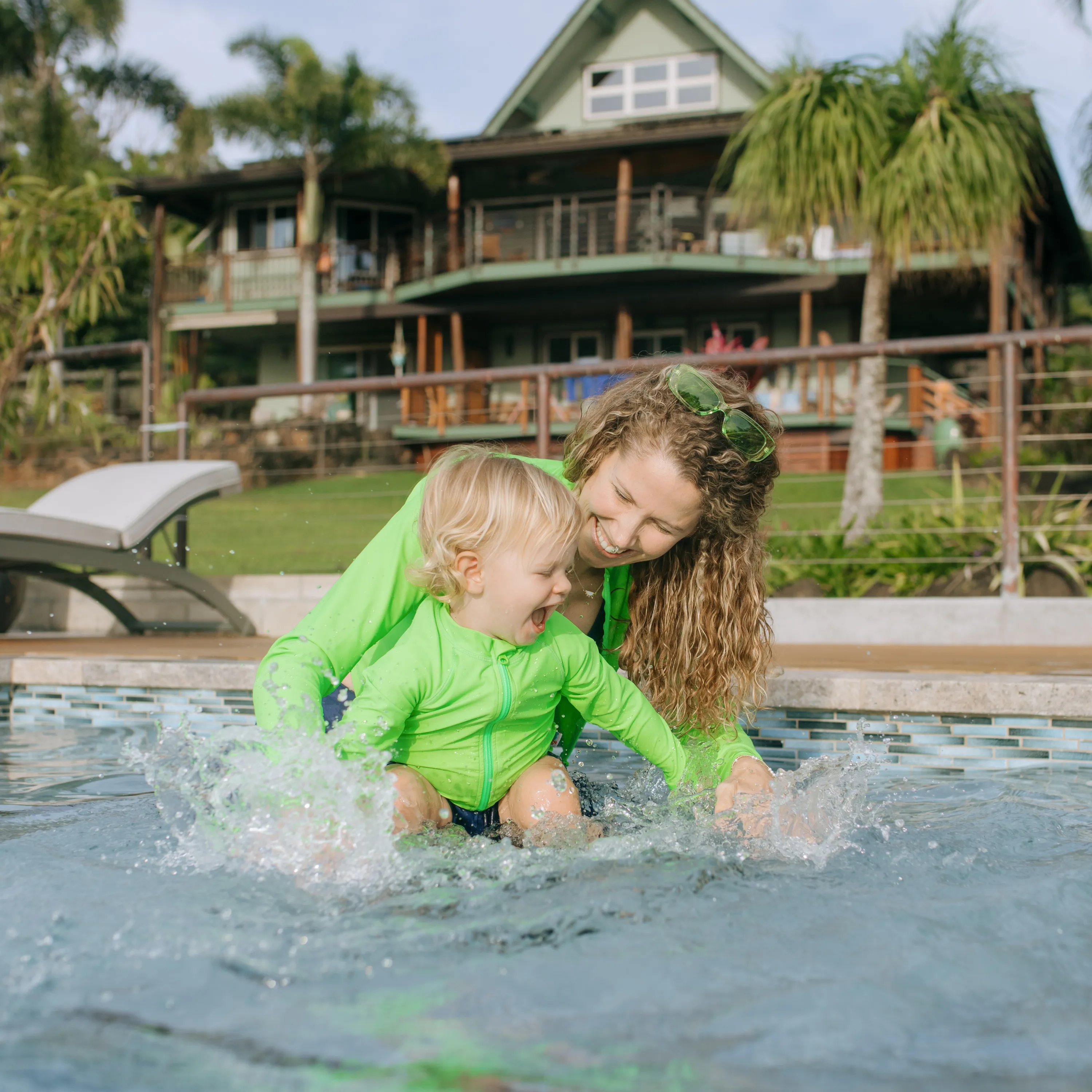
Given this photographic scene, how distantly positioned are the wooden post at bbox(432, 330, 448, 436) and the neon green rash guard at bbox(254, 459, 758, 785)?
38.9 ft

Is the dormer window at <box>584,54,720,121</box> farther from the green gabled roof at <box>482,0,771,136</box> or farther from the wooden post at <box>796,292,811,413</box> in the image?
the wooden post at <box>796,292,811,413</box>

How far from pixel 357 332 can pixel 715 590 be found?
22931 mm

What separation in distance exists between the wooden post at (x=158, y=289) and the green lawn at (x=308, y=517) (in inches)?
218

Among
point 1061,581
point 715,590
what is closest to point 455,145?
point 1061,581

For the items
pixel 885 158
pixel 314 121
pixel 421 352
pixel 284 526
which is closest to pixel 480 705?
pixel 885 158

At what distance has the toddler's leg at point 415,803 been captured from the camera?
206 cm

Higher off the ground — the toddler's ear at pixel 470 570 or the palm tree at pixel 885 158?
the palm tree at pixel 885 158

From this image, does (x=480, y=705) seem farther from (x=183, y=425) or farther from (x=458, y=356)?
(x=458, y=356)

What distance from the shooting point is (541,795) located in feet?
7.14

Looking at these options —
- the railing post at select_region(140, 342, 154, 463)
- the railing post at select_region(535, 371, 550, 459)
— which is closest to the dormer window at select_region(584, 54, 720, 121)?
the railing post at select_region(140, 342, 154, 463)

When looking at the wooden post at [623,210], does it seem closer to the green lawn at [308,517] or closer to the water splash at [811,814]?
the green lawn at [308,517]

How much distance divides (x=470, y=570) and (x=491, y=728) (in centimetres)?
33

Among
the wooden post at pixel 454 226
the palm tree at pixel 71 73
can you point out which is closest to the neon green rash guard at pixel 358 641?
the wooden post at pixel 454 226

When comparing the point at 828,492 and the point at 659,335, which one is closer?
the point at 828,492
